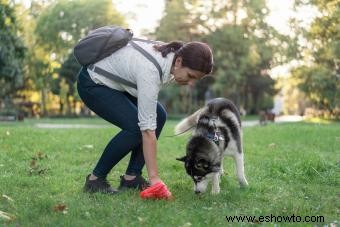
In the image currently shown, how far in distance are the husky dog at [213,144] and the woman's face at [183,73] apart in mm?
998

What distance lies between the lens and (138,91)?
4367 mm

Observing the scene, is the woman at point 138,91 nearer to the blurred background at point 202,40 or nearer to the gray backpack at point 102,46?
the gray backpack at point 102,46

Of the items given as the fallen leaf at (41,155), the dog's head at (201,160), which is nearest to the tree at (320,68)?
the fallen leaf at (41,155)

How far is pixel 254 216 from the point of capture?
159 inches

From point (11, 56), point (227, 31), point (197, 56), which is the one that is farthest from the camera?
point (227, 31)

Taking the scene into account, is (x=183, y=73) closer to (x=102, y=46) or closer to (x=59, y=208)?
(x=102, y=46)

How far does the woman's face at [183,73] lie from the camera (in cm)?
435

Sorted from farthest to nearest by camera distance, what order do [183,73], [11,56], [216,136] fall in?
[11,56] → [216,136] → [183,73]

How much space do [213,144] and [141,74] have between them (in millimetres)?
1359

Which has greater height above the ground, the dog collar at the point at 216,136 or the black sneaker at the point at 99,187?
the dog collar at the point at 216,136

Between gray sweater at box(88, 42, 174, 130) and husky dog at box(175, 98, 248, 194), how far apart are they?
91 cm

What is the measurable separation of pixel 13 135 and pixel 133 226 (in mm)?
7104

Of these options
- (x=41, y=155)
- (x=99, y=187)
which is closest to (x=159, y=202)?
(x=99, y=187)

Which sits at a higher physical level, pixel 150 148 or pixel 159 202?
pixel 150 148
